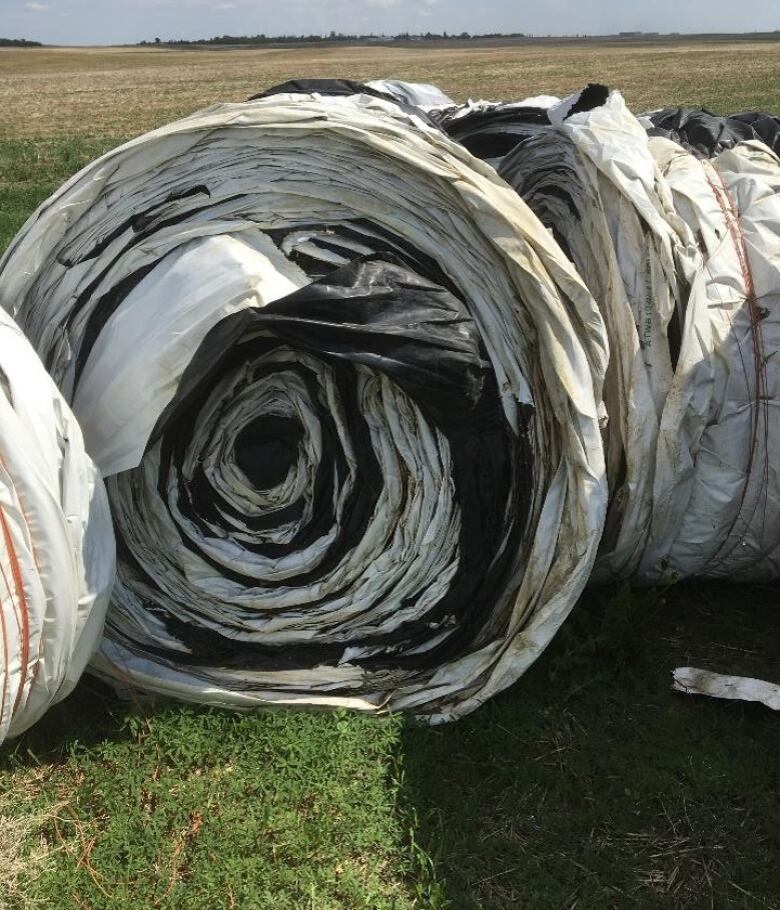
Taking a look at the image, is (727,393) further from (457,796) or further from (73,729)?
(73,729)

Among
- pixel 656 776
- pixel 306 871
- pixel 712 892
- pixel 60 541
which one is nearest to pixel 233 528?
pixel 60 541

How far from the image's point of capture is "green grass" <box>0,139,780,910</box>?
2.04 m

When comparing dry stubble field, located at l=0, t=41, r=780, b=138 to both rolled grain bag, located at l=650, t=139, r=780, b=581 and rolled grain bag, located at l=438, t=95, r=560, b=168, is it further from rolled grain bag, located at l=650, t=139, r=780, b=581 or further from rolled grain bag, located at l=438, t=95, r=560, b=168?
rolled grain bag, located at l=650, t=139, r=780, b=581

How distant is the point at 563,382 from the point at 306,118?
3.17 ft

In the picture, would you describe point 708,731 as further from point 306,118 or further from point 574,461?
point 306,118

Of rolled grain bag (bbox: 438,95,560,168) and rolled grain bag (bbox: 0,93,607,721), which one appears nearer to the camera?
rolled grain bag (bbox: 0,93,607,721)

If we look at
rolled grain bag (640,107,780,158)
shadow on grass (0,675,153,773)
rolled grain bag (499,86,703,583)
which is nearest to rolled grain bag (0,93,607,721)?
shadow on grass (0,675,153,773)

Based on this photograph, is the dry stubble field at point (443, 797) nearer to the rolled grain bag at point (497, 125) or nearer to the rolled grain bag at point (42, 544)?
the rolled grain bag at point (42, 544)

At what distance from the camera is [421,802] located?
225 centimetres

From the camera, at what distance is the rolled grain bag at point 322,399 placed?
223 cm

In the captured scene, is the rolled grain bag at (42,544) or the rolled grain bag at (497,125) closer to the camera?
the rolled grain bag at (42,544)

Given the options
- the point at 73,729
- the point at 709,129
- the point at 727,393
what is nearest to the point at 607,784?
the point at 727,393

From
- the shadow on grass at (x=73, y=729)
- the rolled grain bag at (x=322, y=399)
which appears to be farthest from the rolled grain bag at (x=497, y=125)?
the shadow on grass at (x=73, y=729)

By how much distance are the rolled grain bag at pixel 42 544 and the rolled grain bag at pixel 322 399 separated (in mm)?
164
